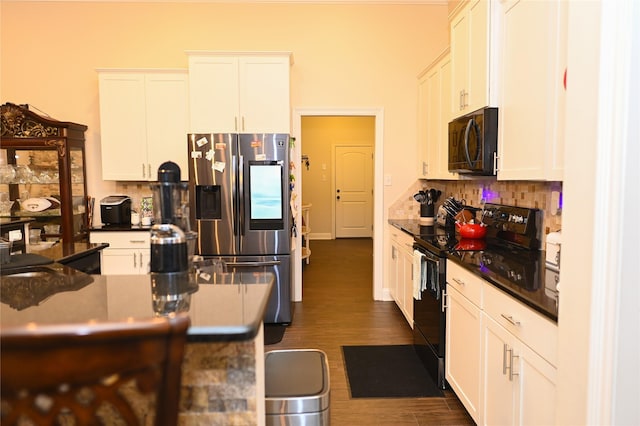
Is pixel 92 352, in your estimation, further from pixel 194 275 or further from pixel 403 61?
pixel 403 61

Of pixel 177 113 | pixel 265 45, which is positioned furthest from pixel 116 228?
pixel 265 45

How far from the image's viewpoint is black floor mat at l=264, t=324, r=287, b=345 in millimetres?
3637

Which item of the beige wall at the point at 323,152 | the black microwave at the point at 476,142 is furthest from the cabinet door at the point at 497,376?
the beige wall at the point at 323,152

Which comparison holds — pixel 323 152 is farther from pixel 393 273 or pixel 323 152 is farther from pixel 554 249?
pixel 554 249

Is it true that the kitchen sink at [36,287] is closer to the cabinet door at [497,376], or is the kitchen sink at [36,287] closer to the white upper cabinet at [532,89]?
the cabinet door at [497,376]

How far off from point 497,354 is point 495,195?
174 centimetres

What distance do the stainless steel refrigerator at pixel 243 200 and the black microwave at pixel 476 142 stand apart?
4.99ft

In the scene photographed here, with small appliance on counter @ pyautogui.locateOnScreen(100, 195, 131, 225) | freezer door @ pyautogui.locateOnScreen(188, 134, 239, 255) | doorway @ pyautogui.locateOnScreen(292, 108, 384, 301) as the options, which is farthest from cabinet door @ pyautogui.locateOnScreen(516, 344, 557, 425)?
small appliance on counter @ pyautogui.locateOnScreen(100, 195, 131, 225)

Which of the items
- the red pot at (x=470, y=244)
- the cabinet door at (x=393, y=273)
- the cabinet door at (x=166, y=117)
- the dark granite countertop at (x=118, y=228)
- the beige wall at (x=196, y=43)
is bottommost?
the cabinet door at (x=393, y=273)

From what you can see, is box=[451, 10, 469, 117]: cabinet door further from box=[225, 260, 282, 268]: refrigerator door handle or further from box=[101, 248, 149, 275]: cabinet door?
box=[101, 248, 149, 275]: cabinet door

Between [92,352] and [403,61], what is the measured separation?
456 centimetres

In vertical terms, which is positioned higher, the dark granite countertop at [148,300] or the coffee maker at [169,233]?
the coffee maker at [169,233]

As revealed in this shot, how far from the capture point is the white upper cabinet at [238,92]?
3982 mm

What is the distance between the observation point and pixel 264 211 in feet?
12.9
